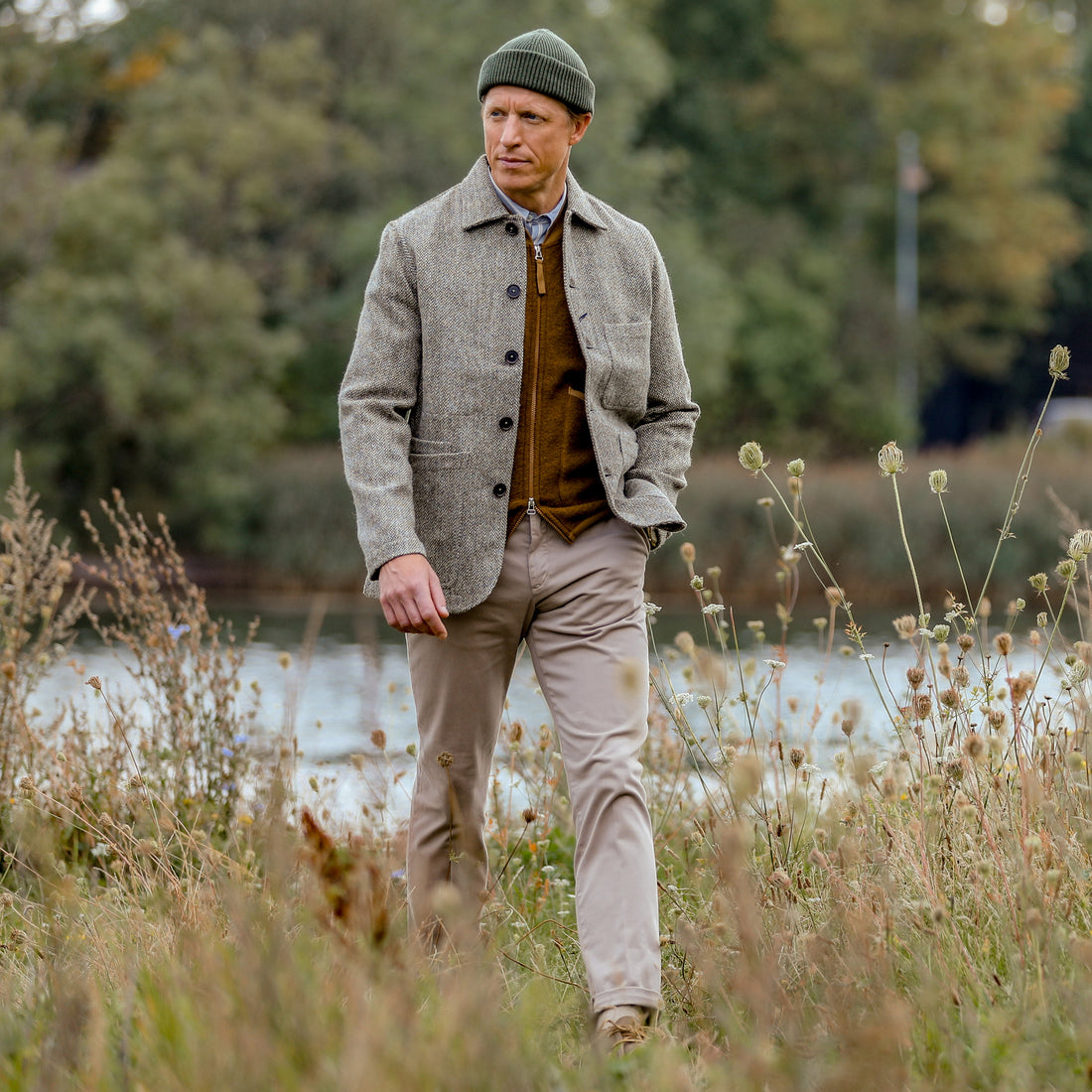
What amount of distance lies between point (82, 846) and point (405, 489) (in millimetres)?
1941

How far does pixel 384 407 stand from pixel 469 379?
180 millimetres

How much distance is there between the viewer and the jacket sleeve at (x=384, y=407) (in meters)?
3.20

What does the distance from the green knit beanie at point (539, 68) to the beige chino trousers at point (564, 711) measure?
2.86 ft

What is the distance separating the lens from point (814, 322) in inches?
1359

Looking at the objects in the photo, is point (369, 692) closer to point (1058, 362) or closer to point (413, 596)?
point (413, 596)

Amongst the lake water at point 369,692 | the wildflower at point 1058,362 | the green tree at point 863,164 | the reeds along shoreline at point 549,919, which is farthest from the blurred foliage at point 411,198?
the wildflower at point 1058,362

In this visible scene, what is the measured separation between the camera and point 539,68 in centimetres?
332

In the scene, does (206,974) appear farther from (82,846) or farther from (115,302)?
(115,302)

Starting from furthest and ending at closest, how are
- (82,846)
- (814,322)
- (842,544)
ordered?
1. (814,322)
2. (842,544)
3. (82,846)

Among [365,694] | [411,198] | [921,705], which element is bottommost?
[365,694]

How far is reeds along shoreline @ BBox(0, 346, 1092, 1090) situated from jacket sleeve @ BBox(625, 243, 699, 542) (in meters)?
0.16

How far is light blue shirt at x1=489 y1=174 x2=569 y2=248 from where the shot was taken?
3434 millimetres

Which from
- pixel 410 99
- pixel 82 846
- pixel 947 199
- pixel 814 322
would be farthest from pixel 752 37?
pixel 82 846

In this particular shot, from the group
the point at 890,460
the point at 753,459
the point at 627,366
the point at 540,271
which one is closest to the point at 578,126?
the point at 540,271
